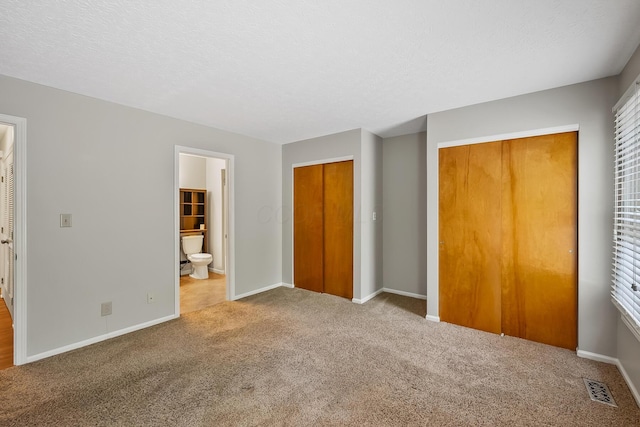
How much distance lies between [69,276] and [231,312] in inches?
65.8

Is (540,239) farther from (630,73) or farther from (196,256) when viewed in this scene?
(196,256)

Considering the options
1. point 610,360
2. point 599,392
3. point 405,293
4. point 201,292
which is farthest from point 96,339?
point 610,360

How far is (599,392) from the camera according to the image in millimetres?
2029

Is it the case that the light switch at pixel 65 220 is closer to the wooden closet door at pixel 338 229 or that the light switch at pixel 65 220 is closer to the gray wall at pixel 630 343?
the wooden closet door at pixel 338 229

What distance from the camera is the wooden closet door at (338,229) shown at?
412 cm

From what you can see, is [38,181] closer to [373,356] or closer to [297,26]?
[297,26]

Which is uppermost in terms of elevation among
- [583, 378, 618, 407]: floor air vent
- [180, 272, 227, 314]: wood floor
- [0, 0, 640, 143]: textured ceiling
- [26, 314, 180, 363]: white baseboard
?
[0, 0, 640, 143]: textured ceiling

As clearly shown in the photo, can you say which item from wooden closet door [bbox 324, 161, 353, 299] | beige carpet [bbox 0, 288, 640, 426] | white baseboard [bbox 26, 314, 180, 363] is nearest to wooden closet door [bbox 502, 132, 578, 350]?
beige carpet [bbox 0, 288, 640, 426]

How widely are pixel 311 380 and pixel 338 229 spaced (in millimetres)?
2329

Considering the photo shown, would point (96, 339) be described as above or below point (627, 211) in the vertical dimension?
below

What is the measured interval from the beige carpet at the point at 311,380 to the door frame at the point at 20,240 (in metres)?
0.26

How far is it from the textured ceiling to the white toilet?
9.85 ft

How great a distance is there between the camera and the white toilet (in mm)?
5234

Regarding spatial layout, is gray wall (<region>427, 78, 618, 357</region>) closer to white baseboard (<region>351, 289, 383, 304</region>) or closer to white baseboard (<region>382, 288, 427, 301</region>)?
white baseboard (<region>382, 288, 427, 301</region>)
